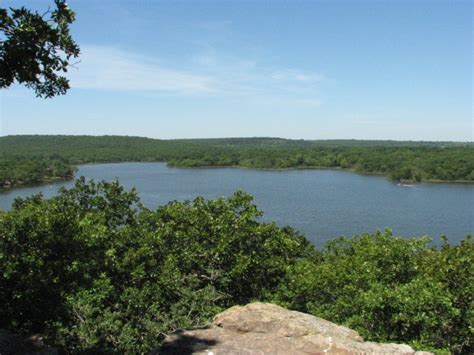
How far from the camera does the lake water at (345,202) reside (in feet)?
174

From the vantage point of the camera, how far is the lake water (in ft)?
174

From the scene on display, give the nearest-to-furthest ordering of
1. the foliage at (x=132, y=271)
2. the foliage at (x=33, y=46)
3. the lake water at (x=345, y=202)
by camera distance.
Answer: the foliage at (x=33, y=46) < the foliage at (x=132, y=271) < the lake water at (x=345, y=202)

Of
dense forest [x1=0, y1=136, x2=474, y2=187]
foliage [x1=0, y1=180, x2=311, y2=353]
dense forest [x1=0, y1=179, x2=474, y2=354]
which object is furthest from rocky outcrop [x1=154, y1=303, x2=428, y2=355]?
dense forest [x1=0, y1=136, x2=474, y2=187]

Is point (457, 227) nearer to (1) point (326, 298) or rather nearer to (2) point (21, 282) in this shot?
(1) point (326, 298)

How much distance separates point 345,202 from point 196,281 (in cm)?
6115

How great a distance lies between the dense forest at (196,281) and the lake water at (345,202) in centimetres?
2961

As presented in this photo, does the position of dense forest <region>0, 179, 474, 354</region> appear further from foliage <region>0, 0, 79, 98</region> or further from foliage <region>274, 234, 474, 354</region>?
foliage <region>0, 0, 79, 98</region>

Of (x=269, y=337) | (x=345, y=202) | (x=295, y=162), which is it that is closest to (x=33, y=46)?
(x=269, y=337)

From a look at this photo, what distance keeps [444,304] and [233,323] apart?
Answer: 5228mm

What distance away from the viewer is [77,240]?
13164 mm

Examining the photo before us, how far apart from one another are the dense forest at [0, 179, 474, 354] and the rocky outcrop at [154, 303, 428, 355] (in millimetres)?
1505

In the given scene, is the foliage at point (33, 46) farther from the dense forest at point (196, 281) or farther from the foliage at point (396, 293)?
the foliage at point (396, 293)

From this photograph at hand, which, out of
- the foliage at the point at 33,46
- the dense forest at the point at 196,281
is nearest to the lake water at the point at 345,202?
the dense forest at the point at 196,281

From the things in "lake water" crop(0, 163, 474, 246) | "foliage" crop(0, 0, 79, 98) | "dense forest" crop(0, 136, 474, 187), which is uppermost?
"foliage" crop(0, 0, 79, 98)
